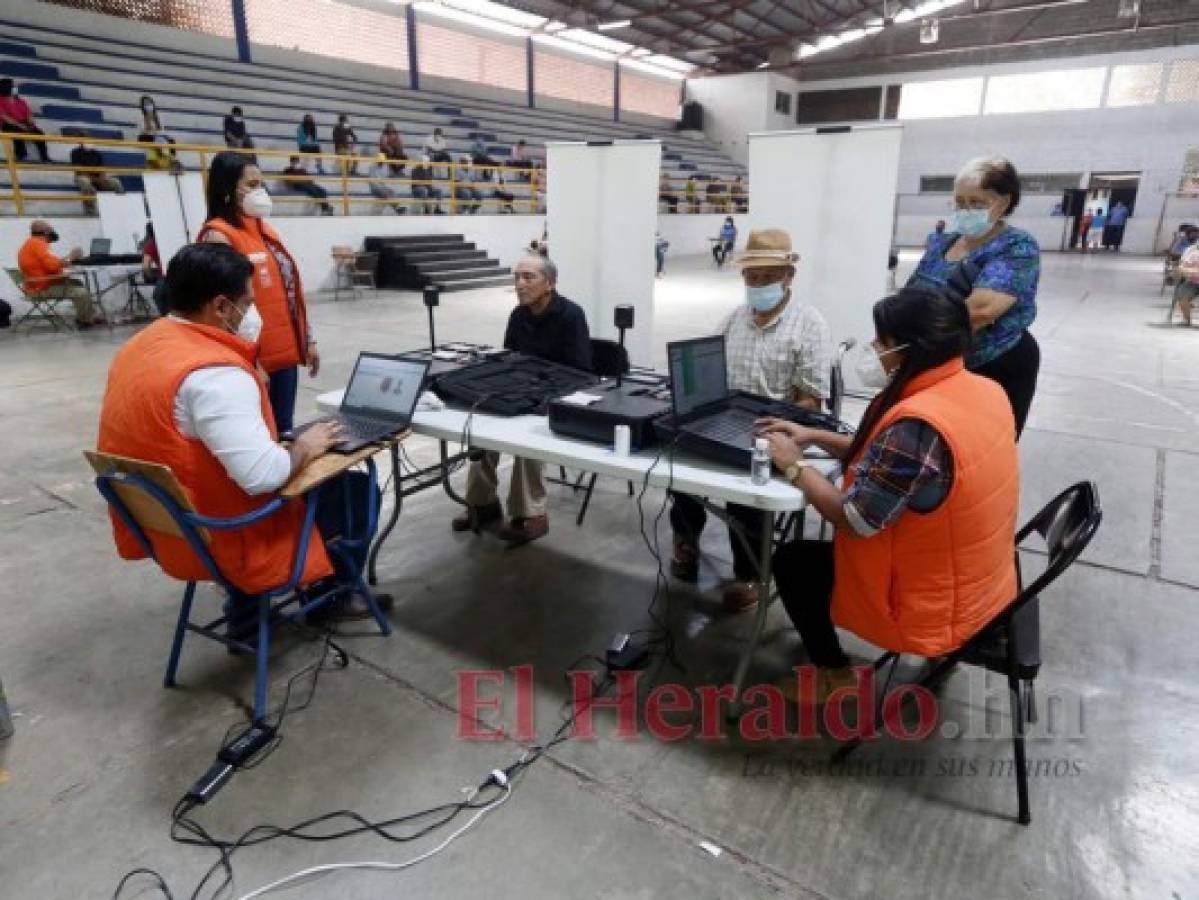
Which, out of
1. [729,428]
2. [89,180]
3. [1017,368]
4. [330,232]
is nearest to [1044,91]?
[330,232]

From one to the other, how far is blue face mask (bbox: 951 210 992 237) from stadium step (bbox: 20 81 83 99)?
477 inches

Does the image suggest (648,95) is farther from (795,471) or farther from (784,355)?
(795,471)

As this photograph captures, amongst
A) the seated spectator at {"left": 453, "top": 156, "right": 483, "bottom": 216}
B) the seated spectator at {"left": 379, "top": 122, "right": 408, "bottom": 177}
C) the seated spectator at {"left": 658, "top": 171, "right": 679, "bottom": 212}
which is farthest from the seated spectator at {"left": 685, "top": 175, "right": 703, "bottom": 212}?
the seated spectator at {"left": 379, "top": 122, "right": 408, "bottom": 177}

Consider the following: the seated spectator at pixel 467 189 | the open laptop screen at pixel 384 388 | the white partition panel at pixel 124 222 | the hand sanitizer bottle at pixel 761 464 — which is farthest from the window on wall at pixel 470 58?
the hand sanitizer bottle at pixel 761 464

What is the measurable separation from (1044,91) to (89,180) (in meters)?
21.2

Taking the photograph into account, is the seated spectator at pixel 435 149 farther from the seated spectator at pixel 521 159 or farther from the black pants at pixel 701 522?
the black pants at pixel 701 522

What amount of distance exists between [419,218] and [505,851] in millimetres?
11430

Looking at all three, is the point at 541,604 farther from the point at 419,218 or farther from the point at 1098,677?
the point at 419,218

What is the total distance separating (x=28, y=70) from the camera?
9992mm

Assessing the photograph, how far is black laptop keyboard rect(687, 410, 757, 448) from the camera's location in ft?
6.04

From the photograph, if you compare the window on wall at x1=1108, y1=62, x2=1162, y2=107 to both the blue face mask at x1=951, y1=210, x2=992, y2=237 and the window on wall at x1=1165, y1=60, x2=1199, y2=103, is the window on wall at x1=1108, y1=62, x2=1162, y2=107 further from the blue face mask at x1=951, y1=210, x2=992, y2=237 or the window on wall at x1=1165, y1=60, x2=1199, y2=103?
the blue face mask at x1=951, y1=210, x2=992, y2=237

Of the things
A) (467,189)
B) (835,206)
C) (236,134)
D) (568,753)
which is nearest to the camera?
(568,753)

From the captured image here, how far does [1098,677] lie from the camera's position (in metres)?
2.15

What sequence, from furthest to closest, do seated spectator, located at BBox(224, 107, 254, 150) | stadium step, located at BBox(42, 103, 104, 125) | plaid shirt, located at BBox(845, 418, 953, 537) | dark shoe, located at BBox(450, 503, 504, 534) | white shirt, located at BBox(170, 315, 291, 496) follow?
seated spectator, located at BBox(224, 107, 254, 150) < stadium step, located at BBox(42, 103, 104, 125) < dark shoe, located at BBox(450, 503, 504, 534) < white shirt, located at BBox(170, 315, 291, 496) < plaid shirt, located at BBox(845, 418, 953, 537)
